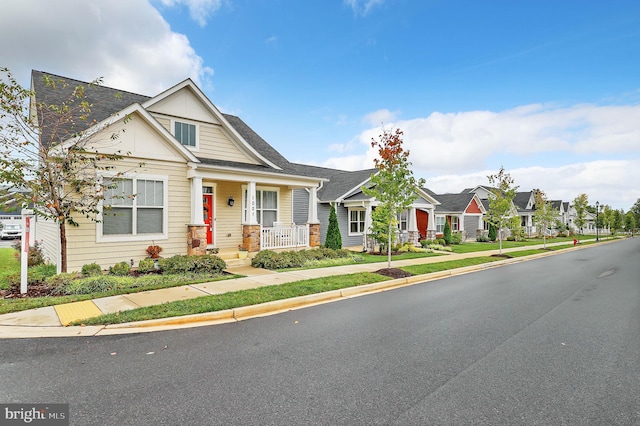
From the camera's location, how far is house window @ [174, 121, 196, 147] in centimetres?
1360

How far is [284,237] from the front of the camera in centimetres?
1523

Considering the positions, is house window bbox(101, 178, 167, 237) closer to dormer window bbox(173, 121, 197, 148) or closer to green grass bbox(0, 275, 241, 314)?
green grass bbox(0, 275, 241, 314)

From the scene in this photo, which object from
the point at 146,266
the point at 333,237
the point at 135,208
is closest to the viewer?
the point at 146,266

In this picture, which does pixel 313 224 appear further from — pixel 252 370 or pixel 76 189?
pixel 252 370

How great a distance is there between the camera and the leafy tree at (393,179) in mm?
11750

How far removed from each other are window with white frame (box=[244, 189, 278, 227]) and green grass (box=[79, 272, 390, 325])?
22.5 feet

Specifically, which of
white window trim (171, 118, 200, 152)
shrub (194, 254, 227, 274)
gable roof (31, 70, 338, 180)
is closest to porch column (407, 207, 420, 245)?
gable roof (31, 70, 338, 180)

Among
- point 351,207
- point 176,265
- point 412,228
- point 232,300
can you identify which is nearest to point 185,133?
point 176,265

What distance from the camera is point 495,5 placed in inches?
595

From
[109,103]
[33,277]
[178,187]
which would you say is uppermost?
[109,103]

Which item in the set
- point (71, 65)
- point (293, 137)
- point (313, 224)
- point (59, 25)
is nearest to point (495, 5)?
point (313, 224)

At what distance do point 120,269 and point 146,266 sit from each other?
0.71m

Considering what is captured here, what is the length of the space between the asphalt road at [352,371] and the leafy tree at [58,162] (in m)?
5.17

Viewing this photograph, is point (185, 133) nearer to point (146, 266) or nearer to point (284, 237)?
point (146, 266)
